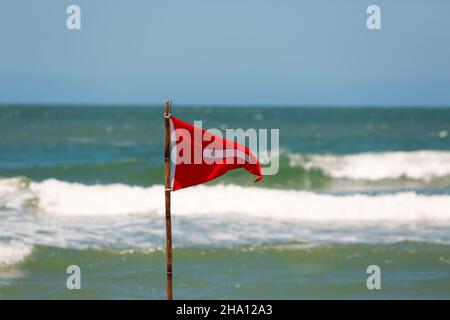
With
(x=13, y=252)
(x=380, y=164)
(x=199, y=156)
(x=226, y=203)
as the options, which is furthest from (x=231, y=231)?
(x=380, y=164)

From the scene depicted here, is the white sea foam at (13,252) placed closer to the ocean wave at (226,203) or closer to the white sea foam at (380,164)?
the ocean wave at (226,203)

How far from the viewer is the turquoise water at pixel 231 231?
11.5 m

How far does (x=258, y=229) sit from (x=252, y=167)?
328 inches

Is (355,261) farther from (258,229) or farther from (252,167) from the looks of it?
(252,167)

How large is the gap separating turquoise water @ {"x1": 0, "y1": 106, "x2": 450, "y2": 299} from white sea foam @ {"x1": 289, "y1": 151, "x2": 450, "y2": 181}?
7 cm

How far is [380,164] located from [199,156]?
21.8 meters

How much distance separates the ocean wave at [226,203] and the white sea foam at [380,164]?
5.95 meters

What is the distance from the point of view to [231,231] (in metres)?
15.3

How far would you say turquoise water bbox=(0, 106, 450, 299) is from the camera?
37.6 feet

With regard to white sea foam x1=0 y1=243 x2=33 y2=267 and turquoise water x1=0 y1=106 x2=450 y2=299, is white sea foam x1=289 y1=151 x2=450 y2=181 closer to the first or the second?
turquoise water x1=0 y1=106 x2=450 y2=299

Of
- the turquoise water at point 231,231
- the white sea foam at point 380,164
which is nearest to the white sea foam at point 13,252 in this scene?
the turquoise water at point 231,231

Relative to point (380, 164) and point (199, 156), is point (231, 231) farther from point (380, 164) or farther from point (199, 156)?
point (380, 164)
